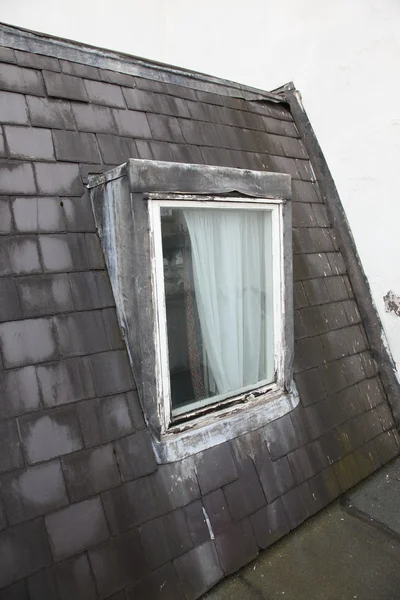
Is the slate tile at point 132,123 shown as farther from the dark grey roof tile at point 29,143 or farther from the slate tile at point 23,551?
the slate tile at point 23,551

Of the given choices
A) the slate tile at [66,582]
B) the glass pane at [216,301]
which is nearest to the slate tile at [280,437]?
the glass pane at [216,301]

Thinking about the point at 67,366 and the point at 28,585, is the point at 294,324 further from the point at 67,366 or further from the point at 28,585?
the point at 28,585

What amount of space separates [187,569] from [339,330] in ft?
6.87

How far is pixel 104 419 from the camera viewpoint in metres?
2.13

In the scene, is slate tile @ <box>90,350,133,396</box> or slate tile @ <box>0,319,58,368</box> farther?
slate tile @ <box>90,350,133,396</box>

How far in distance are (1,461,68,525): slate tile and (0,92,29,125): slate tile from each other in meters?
1.79

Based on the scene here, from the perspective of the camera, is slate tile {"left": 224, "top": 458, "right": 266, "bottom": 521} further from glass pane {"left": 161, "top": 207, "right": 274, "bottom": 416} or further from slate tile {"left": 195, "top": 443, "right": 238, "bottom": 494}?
glass pane {"left": 161, "top": 207, "right": 274, "bottom": 416}

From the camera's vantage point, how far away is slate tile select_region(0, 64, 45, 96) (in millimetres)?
2363

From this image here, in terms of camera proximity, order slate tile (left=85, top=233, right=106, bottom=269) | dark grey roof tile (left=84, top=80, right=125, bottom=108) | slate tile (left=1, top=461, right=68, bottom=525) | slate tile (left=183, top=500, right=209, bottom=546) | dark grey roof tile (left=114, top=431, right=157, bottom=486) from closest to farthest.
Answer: slate tile (left=1, top=461, right=68, bottom=525) → dark grey roof tile (left=114, top=431, right=157, bottom=486) → slate tile (left=183, top=500, right=209, bottom=546) → slate tile (left=85, top=233, right=106, bottom=269) → dark grey roof tile (left=84, top=80, right=125, bottom=108)

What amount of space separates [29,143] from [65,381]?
1296mm

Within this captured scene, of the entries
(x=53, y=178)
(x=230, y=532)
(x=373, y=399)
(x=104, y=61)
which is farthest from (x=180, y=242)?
(x=373, y=399)

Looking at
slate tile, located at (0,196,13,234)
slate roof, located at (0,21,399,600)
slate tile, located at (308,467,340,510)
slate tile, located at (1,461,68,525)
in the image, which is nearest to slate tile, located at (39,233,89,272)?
slate roof, located at (0,21,399,600)

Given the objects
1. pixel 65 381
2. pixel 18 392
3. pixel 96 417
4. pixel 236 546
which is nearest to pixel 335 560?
pixel 236 546

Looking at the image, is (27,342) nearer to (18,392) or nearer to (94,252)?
(18,392)
